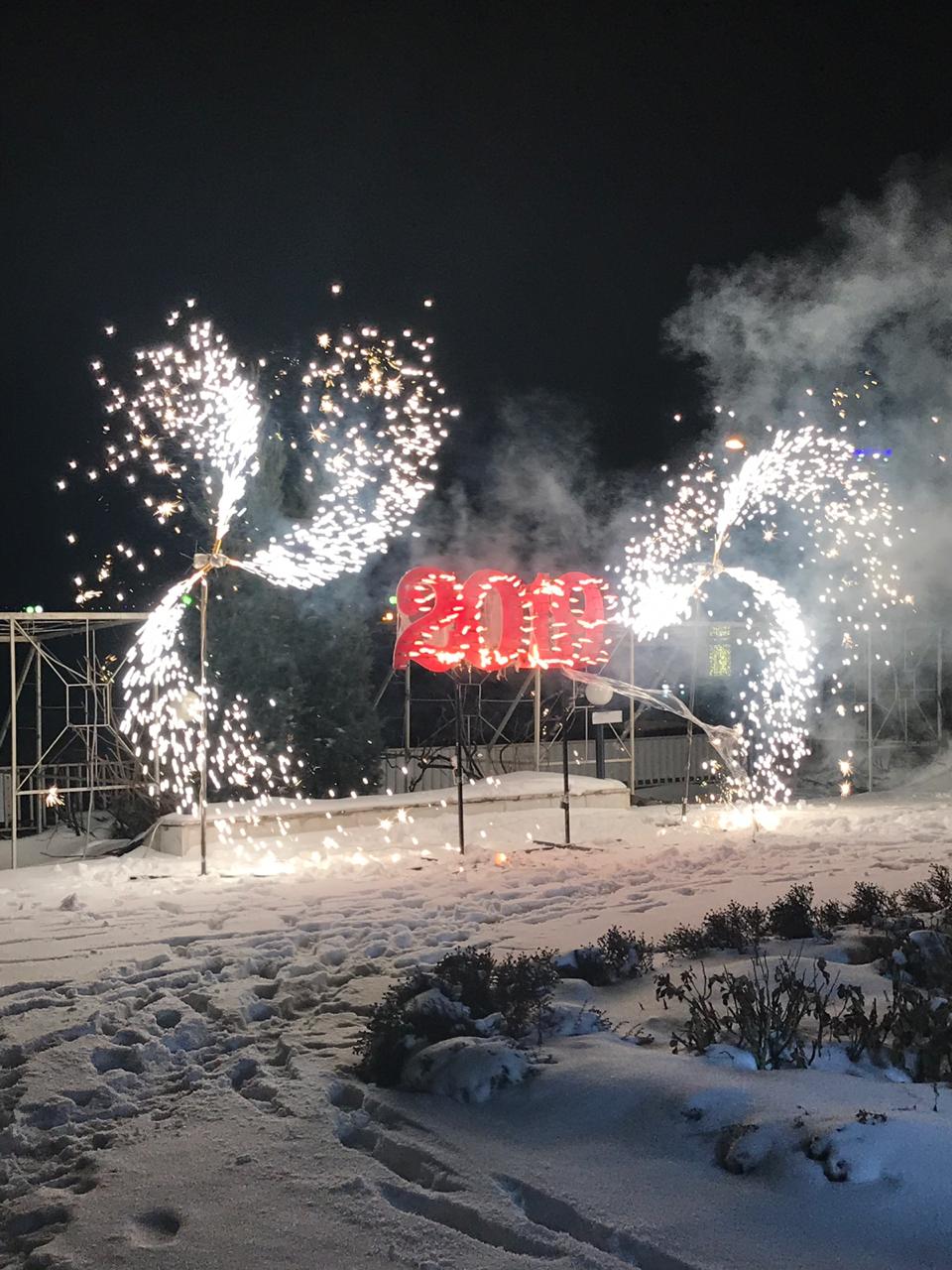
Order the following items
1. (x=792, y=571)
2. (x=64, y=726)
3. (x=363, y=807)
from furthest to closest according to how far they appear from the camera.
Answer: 1. (x=792, y=571)
2. (x=64, y=726)
3. (x=363, y=807)

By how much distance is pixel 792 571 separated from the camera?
2245 cm

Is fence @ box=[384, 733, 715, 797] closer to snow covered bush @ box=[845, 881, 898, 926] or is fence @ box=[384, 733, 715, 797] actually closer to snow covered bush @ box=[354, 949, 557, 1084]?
snow covered bush @ box=[845, 881, 898, 926]

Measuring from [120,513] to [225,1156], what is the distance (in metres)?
26.8

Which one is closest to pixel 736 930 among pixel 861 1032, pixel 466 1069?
pixel 861 1032

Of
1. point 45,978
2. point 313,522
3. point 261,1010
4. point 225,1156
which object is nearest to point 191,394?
point 313,522

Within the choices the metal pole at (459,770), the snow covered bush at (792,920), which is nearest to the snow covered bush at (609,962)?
the snow covered bush at (792,920)

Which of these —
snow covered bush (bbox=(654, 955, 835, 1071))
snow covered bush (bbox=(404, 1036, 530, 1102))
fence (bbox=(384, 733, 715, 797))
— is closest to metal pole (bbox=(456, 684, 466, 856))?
fence (bbox=(384, 733, 715, 797))

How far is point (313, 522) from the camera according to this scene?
47.2ft

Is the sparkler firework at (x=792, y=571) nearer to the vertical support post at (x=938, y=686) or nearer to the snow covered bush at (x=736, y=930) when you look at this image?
the vertical support post at (x=938, y=686)

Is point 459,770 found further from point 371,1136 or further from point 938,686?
point 938,686

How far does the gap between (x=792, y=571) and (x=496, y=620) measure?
39.9 feet

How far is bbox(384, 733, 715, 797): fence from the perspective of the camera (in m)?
17.1

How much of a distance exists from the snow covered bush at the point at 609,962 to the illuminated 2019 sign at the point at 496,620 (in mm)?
5927

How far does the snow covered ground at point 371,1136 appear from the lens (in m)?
3.24
